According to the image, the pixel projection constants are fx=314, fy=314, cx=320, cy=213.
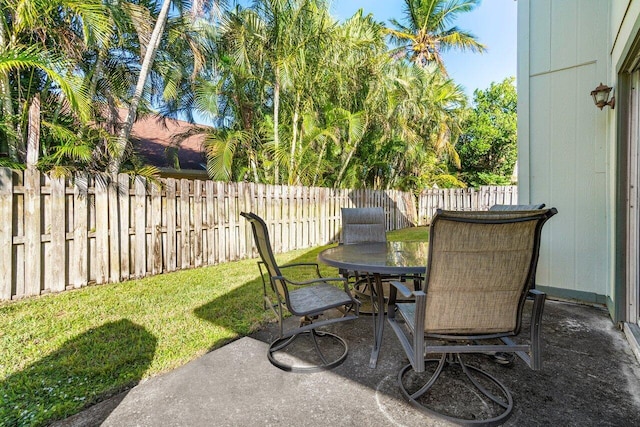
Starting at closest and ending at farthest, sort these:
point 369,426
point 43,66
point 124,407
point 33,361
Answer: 1. point 369,426
2. point 124,407
3. point 33,361
4. point 43,66

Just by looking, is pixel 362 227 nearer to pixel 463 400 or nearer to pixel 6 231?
pixel 463 400

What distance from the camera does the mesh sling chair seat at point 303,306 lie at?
220 centimetres

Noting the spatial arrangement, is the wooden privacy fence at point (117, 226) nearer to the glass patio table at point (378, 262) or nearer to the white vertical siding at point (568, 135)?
the glass patio table at point (378, 262)

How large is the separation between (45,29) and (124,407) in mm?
5423

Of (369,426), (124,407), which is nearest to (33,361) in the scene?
(124,407)

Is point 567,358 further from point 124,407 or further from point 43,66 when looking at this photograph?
point 43,66

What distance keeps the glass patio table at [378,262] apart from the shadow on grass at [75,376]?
1.65m

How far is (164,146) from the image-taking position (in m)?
11.5

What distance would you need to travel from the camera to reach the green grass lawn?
1983 millimetres

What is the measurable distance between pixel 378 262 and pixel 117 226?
4021 millimetres

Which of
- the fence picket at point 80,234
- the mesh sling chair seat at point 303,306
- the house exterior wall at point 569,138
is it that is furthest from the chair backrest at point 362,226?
the fence picket at point 80,234

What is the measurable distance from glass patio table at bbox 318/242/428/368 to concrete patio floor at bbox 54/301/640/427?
0.27 metres

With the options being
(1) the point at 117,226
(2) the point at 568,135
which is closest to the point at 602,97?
(2) the point at 568,135

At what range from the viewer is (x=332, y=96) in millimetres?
8922
